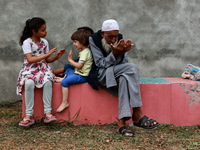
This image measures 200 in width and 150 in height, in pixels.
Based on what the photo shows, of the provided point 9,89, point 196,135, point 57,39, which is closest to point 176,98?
point 196,135

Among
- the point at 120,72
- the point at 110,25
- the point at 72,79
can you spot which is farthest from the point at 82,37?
the point at 120,72

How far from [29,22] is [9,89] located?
5.29ft

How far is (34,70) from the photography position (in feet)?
12.1

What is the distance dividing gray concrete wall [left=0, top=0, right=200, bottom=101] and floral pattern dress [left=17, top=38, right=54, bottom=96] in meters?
0.98

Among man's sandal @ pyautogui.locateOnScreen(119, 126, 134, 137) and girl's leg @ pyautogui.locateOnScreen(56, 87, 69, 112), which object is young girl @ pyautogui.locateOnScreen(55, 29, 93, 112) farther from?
man's sandal @ pyautogui.locateOnScreen(119, 126, 134, 137)

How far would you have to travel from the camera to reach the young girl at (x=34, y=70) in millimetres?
3559

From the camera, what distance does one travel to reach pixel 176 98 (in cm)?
373

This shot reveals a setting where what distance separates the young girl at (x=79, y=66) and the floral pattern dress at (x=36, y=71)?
0.22 metres

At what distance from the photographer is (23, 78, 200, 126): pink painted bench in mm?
3727

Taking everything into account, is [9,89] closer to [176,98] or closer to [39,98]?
[39,98]

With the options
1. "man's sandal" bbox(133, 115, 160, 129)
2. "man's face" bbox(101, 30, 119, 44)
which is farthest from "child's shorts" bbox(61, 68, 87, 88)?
"man's sandal" bbox(133, 115, 160, 129)

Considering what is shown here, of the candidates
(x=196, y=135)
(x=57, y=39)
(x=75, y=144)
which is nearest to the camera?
(x=75, y=144)

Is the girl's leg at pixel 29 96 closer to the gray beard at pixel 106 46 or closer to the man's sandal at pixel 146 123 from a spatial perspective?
the gray beard at pixel 106 46

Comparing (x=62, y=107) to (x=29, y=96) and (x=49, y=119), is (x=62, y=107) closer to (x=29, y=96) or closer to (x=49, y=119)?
(x=49, y=119)
